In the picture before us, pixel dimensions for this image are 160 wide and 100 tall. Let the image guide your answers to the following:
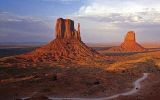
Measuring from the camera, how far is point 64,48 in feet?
570

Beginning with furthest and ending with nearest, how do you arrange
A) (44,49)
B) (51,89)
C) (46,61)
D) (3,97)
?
(44,49) → (46,61) → (51,89) → (3,97)

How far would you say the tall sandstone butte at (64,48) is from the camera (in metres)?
167

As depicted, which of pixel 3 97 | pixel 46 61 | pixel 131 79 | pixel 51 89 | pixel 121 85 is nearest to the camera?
pixel 3 97

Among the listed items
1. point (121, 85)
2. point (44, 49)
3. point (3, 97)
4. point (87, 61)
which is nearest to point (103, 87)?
point (121, 85)

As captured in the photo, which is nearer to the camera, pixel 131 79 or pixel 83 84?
pixel 83 84

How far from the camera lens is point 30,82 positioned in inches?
3285

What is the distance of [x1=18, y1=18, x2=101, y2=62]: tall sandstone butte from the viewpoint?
167 meters

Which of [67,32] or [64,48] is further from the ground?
[67,32]

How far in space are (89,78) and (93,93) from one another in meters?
23.1

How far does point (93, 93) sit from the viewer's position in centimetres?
6794

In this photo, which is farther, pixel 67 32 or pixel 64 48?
pixel 67 32

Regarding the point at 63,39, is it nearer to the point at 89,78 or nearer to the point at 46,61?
the point at 46,61

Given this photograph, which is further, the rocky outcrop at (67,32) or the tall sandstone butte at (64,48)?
the rocky outcrop at (67,32)

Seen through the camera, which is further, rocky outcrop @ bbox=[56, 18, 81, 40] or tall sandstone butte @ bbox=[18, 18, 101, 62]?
rocky outcrop @ bbox=[56, 18, 81, 40]
